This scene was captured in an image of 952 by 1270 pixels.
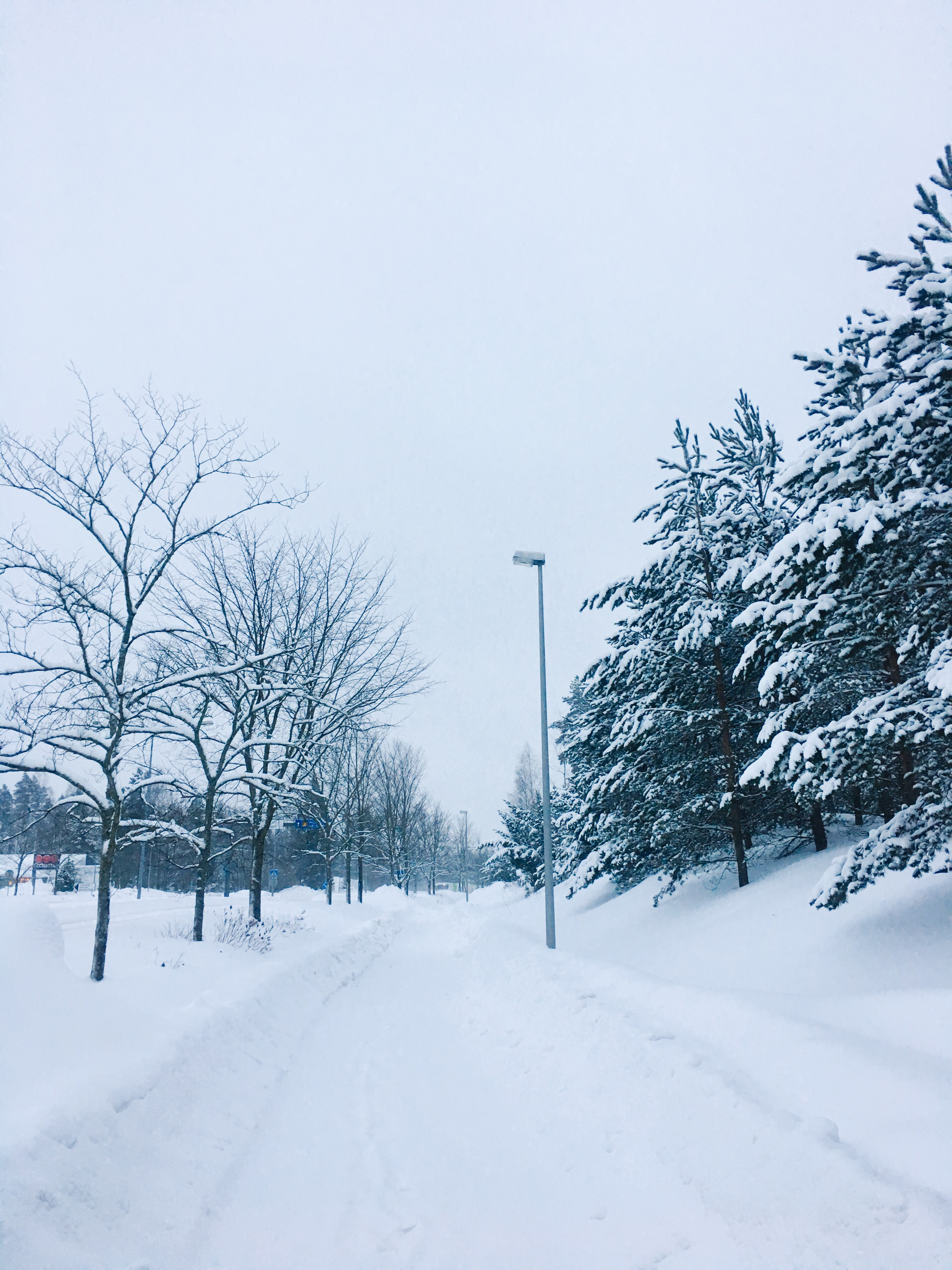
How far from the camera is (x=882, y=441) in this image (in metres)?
7.76

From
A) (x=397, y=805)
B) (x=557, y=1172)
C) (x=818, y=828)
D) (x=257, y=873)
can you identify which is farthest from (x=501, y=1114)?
(x=397, y=805)

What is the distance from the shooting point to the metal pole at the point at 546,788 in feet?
42.9

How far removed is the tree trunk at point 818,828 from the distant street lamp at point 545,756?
5.04m

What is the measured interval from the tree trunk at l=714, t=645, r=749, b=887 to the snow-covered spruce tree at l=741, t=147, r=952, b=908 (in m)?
3.87

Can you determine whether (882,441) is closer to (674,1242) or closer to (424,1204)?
(674,1242)

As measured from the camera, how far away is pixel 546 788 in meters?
14.0

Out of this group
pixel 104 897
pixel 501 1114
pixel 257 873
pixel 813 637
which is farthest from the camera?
pixel 257 873

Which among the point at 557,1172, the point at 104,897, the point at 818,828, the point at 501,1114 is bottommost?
the point at 501,1114

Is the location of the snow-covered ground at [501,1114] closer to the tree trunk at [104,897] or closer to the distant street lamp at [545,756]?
the tree trunk at [104,897]

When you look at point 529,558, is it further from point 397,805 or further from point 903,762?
point 397,805

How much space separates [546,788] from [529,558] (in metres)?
5.18

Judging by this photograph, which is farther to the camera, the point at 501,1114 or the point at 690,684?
the point at 690,684

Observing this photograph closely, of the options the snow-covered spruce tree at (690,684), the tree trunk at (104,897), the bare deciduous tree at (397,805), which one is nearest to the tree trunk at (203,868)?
the tree trunk at (104,897)

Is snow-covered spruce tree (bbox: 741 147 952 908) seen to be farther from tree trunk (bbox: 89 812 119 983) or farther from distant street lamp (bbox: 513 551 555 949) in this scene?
tree trunk (bbox: 89 812 119 983)
